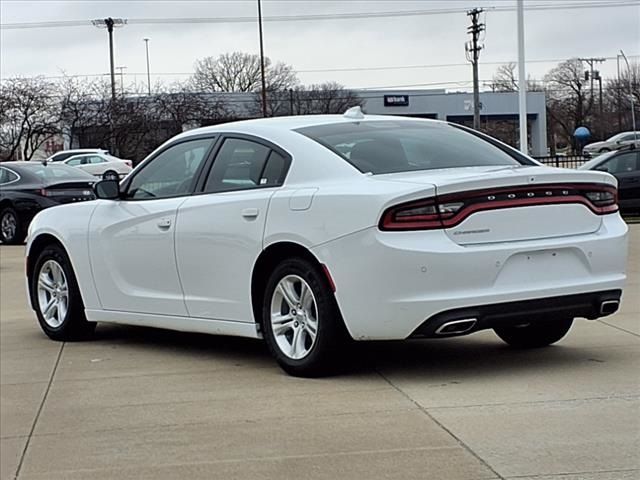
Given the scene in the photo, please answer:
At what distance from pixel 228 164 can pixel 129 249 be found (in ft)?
3.37

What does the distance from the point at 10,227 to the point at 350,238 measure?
13944mm

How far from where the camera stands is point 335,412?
5398 mm

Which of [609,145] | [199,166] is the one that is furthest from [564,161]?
[199,166]

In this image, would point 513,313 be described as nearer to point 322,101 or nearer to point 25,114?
point 25,114

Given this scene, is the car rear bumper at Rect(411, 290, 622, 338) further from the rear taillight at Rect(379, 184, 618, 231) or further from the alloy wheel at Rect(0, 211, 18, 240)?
the alloy wheel at Rect(0, 211, 18, 240)

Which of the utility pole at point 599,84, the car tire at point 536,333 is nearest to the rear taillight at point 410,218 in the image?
the car tire at point 536,333

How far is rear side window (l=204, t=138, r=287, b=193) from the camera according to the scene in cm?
653

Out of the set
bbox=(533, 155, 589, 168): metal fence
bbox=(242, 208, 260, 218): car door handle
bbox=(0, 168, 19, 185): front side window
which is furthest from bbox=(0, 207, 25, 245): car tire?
bbox=(533, 155, 589, 168): metal fence

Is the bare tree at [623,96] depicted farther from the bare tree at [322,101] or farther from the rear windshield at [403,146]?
the rear windshield at [403,146]

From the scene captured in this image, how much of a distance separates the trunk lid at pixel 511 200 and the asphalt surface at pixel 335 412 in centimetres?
83

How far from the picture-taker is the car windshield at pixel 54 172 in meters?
18.8

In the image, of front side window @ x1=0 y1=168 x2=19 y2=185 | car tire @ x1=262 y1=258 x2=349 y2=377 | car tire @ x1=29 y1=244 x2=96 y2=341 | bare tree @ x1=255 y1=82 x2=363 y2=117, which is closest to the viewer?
car tire @ x1=262 y1=258 x2=349 y2=377

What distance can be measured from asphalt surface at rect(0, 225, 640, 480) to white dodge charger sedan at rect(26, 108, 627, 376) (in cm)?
33

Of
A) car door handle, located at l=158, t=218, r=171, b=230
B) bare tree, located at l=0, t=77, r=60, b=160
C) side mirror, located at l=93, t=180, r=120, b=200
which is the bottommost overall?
car door handle, located at l=158, t=218, r=171, b=230
